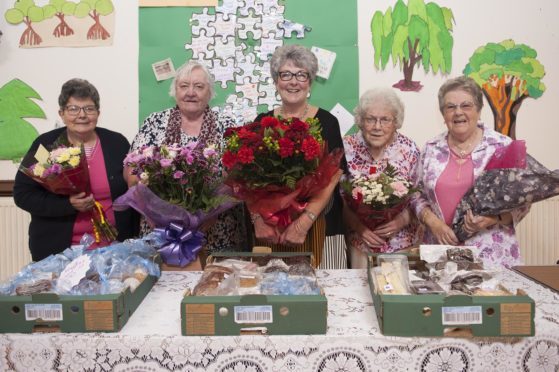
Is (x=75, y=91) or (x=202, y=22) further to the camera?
(x=202, y=22)

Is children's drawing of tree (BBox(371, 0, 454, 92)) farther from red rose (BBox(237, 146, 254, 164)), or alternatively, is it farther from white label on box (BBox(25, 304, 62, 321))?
white label on box (BBox(25, 304, 62, 321))

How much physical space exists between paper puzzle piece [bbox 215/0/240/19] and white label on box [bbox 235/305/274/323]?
257 cm

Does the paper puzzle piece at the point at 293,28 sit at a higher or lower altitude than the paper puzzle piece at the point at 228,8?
lower

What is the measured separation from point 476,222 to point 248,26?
2.07 m

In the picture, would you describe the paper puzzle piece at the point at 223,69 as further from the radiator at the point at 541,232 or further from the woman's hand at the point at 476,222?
the radiator at the point at 541,232

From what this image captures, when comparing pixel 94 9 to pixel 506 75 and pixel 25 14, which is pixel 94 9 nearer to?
pixel 25 14

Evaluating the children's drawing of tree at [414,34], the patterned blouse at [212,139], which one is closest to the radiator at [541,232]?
the children's drawing of tree at [414,34]

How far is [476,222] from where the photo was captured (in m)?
2.01

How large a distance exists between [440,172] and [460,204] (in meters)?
0.20

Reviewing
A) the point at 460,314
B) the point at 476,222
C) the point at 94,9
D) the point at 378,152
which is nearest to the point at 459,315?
the point at 460,314

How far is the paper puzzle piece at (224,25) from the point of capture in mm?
3318

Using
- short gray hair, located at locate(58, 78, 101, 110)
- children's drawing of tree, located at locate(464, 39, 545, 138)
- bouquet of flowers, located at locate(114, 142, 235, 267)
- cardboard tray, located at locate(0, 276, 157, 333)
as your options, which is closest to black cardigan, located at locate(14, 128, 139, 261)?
short gray hair, located at locate(58, 78, 101, 110)

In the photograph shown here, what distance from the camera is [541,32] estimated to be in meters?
3.43

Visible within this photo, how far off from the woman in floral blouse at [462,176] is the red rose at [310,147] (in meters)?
0.80
